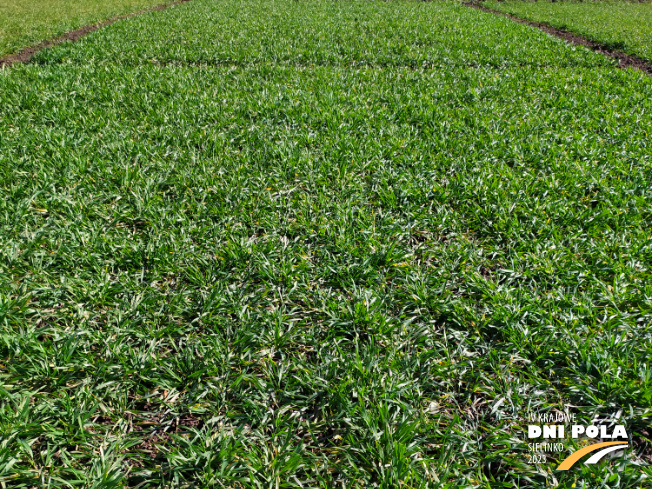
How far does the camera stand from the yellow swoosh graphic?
1.76 m

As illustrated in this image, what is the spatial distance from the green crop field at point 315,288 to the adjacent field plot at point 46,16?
7179mm

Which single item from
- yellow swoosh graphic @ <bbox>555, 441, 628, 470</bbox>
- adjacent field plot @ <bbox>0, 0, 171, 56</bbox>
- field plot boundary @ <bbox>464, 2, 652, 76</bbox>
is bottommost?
yellow swoosh graphic @ <bbox>555, 441, 628, 470</bbox>

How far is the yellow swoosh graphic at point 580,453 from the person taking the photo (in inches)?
69.4

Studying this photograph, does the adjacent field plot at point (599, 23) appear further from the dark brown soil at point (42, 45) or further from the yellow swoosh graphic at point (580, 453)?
the dark brown soil at point (42, 45)

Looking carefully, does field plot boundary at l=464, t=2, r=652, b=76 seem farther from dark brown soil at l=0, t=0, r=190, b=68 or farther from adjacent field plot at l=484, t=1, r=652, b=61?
dark brown soil at l=0, t=0, r=190, b=68

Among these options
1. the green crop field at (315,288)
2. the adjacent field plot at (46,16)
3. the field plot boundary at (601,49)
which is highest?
the adjacent field plot at (46,16)

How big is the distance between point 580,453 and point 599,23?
1851 centimetres

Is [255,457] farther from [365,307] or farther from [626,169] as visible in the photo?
[626,169]

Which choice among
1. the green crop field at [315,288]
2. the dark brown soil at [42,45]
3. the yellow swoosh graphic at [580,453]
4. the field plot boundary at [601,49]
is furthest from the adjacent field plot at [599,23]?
the dark brown soil at [42,45]

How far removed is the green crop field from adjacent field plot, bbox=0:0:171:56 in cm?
718

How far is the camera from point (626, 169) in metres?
4.23

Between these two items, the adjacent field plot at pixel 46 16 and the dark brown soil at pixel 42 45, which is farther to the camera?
the adjacent field plot at pixel 46 16

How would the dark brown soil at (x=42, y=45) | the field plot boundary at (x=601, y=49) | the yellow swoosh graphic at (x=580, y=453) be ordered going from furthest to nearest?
the field plot boundary at (x=601, y=49)
the dark brown soil at (x=42, y=45)
the yellow swoosh graphic at (x=580, y=453)

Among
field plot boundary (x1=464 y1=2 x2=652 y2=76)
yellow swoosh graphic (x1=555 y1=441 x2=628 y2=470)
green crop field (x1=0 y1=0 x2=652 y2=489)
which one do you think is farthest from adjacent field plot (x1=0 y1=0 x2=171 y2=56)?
field plot boundary (x1=464 y1=2 x2=652 y2=76)
